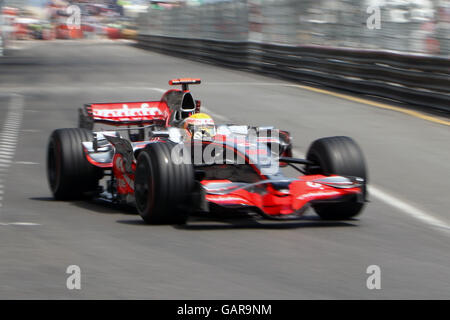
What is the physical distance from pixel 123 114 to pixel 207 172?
2794 mm

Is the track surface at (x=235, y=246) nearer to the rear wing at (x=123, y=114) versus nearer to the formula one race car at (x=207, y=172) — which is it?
the formula one race car at (x=207, y=172)

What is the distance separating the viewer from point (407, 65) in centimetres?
1925

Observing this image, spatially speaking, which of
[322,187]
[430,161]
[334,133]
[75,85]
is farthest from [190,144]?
[75,85]

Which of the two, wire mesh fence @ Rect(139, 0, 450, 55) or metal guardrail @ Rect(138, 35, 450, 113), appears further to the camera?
wire mesh fence @ Rect(139, 0, 450, 55)

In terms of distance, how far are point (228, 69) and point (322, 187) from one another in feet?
82.7

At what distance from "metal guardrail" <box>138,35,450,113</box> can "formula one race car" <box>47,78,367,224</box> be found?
372 inches

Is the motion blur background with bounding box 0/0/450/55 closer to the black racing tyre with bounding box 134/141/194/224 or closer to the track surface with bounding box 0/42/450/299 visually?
the track surface with bounding box 0/42/450/299

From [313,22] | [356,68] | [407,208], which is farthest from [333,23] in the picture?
[407,208]

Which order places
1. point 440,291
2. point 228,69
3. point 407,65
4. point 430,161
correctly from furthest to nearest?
point 228,69 < point 407,65 < point 430,161 < point 440,291

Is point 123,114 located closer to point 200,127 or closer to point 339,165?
point 200,127

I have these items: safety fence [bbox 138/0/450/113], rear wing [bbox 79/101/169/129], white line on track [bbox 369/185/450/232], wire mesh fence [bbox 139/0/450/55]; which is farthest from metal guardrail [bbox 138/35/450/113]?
rear wing [bbox 79/101/169/129]

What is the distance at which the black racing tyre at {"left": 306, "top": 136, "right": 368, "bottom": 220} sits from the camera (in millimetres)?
8125

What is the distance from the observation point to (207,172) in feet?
27.2
